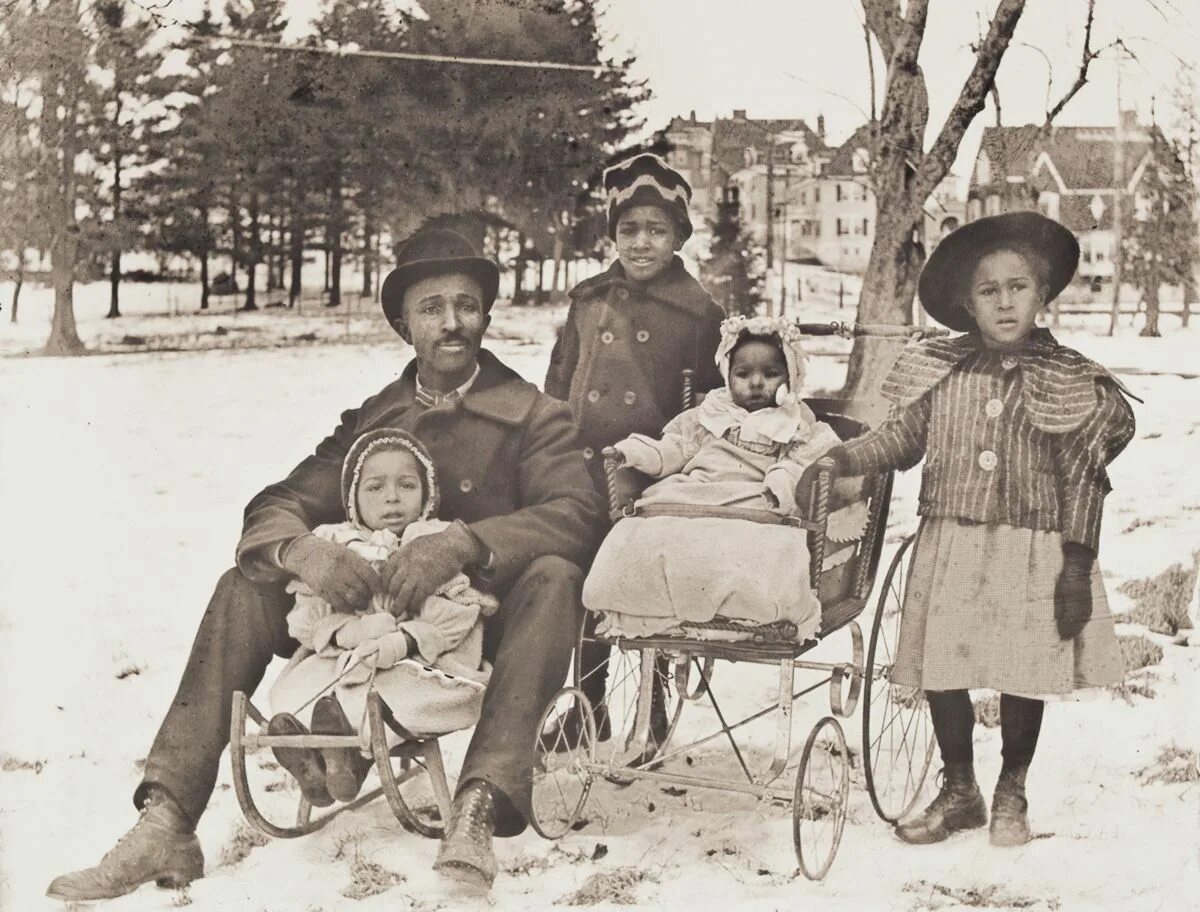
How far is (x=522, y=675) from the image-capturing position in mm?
4016

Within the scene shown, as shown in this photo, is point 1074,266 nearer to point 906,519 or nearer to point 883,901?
point 906,519

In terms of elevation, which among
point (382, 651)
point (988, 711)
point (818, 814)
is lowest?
point (818, 814)

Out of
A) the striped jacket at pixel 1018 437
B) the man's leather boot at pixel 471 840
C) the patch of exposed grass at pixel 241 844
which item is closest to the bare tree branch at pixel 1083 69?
the striped jacket at pixel 1018 437

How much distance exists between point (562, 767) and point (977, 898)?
1.29 meters

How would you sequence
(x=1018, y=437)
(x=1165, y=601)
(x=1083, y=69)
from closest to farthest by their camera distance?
(x=1018, y=437), (x=1083, y=69), (x=1165, y=601)

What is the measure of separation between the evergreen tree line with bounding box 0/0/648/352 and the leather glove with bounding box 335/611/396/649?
54.6 inches

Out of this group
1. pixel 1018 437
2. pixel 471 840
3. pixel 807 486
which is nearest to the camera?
pixel 471 840

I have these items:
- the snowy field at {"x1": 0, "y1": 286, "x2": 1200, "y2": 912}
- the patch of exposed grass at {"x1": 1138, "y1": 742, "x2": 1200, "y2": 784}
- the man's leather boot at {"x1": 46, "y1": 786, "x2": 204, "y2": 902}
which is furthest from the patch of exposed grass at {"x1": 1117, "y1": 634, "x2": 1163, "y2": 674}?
the man's leather boot at {"x1": 46, "y1": 786, "x2": 204, "y2": 902}

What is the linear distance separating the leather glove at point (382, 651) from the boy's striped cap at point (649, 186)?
5.59 feet

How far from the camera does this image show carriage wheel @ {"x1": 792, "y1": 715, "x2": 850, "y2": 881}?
376 centimetres

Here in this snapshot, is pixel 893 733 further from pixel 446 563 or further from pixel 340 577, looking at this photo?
pixel 340 577

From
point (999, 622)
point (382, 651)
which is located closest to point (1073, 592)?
point (999, 622)

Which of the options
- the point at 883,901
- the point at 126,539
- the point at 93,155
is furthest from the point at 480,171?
the point at 883,901

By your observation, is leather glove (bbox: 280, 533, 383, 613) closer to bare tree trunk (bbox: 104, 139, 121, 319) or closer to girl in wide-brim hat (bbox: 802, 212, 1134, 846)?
girl in wide-brim hat (bbox: 802, 212, 1134, 846)
